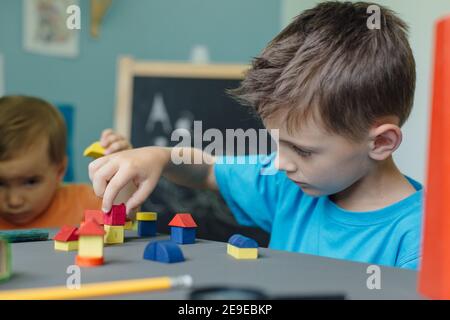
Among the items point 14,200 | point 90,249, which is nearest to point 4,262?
point 90,249

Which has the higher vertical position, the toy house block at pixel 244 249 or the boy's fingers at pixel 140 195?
the boy's fingers at pixel 140 195

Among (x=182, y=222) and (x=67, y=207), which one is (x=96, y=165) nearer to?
(x=182, y=222)

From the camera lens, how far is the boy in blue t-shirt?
30.0 inches

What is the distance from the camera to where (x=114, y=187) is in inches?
26.8

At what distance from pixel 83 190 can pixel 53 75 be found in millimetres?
544

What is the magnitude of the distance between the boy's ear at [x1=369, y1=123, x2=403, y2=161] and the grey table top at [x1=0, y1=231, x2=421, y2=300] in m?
0.29

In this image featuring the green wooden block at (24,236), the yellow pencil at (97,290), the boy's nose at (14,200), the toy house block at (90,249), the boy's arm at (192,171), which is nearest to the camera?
the yellow pencil at (97,290)

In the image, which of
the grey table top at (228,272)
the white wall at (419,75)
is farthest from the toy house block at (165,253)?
the white wall at (419,75)

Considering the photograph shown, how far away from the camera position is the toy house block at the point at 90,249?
0.48 metres

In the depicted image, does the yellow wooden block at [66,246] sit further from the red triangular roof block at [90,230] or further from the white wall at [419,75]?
the white wall at [419,75]

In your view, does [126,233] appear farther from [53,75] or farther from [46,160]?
[53,75]

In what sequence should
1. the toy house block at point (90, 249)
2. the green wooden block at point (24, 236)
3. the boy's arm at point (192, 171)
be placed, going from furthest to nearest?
the boy's arm at point (192, 171)
the green wooden block at point (24, 236)
the toy house block at point (90, 249)

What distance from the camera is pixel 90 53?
2.02 metres
